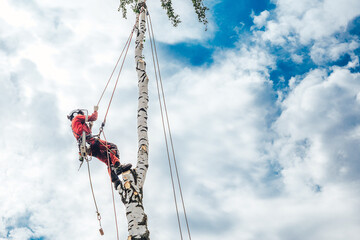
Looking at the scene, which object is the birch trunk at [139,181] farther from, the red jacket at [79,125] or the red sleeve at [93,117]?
the red jacket at [79,125]

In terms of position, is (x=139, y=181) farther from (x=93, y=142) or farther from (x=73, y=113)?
(x=73, y=113)

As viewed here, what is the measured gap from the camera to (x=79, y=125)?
583 cm

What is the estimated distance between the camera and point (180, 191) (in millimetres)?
5309

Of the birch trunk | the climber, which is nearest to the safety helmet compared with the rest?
the climber

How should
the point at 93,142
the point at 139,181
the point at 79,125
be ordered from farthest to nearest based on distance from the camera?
1. the point at 79,125
2. the point at 93,142
3. the point at 139,181

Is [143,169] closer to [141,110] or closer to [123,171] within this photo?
[123,171]

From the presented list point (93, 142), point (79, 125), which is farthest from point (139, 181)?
point (79, 125)

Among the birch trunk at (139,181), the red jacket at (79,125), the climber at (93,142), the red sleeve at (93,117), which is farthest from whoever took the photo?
the red sleeve at (93,117)

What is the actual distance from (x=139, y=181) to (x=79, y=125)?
254 centimetres

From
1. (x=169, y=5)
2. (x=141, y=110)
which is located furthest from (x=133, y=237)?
(x=169, y=5)

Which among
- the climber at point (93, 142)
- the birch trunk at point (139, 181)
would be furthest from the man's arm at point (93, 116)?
the birch trunk at point (139, 181)

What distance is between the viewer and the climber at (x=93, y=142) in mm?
5217

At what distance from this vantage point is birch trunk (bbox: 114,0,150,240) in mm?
3490

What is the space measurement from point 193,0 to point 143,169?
7.30 metres
